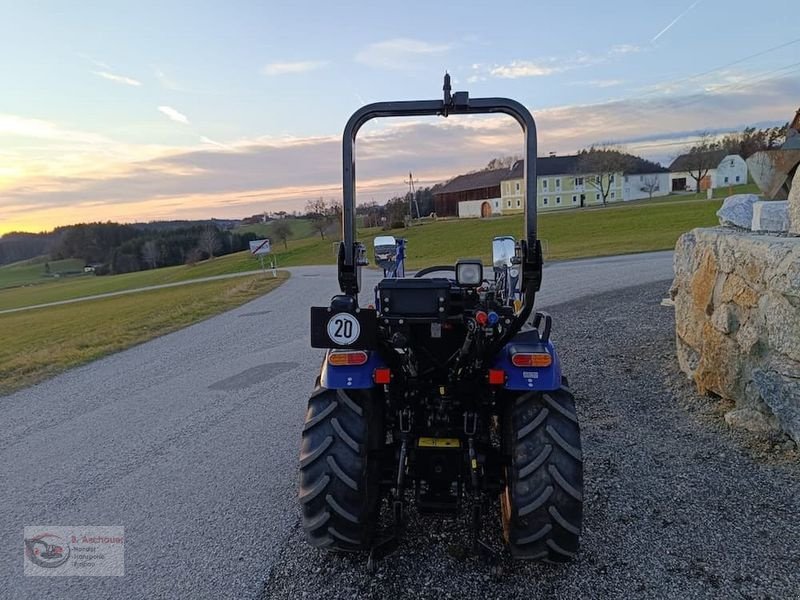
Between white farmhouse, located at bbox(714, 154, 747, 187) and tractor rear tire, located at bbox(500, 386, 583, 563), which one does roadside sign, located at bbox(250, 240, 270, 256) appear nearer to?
tractor rear tire, located at bbox(500, 386, 583, 563)

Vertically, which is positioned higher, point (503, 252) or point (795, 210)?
point (795, 210)

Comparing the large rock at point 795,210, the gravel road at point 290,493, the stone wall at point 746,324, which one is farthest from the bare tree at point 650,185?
the large rock at point 795,210

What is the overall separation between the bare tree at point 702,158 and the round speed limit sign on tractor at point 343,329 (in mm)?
73190

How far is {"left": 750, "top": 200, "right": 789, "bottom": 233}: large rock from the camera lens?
5.23m

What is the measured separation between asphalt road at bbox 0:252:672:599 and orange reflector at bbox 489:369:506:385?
5.49ft

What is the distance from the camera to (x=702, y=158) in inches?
2584

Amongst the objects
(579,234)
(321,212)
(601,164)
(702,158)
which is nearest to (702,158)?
(702,158)

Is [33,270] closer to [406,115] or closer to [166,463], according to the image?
[166,463]

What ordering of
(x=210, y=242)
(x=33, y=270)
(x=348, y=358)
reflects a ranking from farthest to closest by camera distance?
(x=33, y=270)
(x=210, y=242)
(x=348, y=358)

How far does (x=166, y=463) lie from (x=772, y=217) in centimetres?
615

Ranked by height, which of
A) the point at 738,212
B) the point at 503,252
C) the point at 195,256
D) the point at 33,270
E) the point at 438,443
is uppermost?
the point at 738,212

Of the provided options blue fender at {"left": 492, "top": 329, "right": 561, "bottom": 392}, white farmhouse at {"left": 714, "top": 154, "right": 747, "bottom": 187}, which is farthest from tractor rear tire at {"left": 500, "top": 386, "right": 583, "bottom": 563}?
white farmhouse at {"left": 714, "top": 154, "right": 747, "bottom": 187}

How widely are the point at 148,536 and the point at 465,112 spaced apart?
132 inches

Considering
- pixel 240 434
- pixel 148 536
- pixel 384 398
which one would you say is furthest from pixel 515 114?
pixel 240 434
